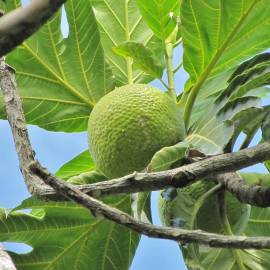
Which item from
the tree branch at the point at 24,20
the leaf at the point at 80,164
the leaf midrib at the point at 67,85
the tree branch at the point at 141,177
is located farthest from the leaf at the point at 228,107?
the tree branch at the point at 24,20

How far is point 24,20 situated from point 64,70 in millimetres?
1126

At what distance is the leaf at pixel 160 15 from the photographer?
142 centimetres

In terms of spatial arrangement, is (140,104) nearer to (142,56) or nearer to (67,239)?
(142,56)

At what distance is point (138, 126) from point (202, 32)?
11.2 inches

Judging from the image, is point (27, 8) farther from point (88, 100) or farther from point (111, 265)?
point (111, 265)

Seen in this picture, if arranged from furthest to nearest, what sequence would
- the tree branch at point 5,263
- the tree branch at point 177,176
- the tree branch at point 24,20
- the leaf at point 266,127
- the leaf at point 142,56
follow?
the leaf at point 142,56
the tree branch at point 5,263
the leaf at point 266,127
the tree branch at point 177,176
the tree branch at point 24,20

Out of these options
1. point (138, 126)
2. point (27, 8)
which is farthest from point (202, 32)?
point (27, 8)

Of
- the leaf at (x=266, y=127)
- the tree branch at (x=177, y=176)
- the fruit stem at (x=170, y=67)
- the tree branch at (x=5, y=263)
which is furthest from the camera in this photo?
the fruit stem at (x=170, y=67)

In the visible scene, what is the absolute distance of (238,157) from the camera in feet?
2.77

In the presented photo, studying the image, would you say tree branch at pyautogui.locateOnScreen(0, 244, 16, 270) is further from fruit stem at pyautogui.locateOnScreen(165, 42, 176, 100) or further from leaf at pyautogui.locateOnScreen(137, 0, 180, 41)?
leaf at pyautogui.locateOnScreen(137, 0, 180, 41)

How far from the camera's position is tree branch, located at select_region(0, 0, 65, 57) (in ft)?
1.20

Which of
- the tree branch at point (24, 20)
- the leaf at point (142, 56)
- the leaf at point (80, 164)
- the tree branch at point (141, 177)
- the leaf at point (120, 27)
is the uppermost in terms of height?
the leaf at point (120, 27)

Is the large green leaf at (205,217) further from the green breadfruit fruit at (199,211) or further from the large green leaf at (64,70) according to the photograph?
the large green leaf at (64,70)

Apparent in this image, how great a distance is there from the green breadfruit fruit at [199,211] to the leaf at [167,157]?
10 cm
